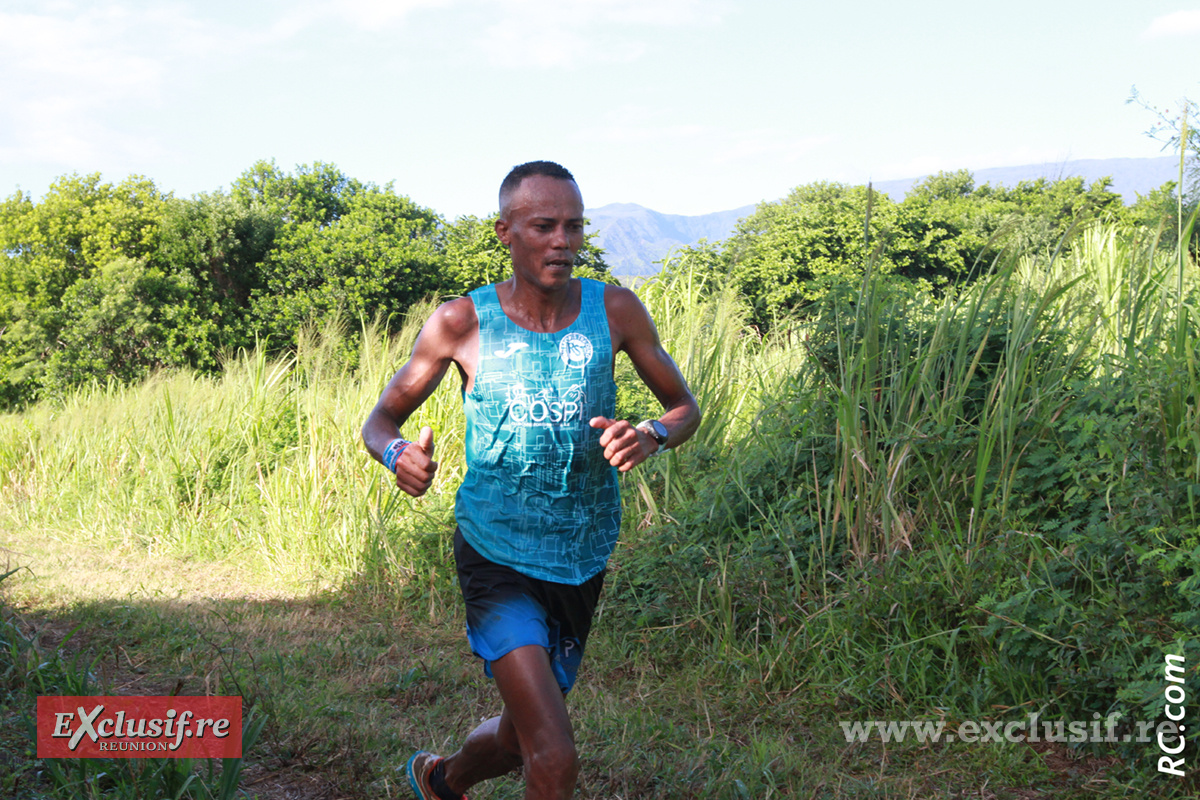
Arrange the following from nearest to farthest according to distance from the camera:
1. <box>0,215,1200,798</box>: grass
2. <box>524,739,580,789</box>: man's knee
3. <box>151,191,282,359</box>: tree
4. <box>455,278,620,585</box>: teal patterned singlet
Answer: <box>524,739,580,789</box>: man's knee, <box>455,278,620,585</box>: teal patterned singlet, <box>0,215,1200,798</box>: grass, <box>151,191,282,359</box>: tree

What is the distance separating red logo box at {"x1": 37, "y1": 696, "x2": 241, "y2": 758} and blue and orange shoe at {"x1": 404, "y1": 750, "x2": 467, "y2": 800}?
0.56 meters

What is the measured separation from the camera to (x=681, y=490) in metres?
5.63

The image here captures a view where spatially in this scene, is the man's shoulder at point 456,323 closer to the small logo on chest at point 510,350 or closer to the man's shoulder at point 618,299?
the small logo on chest at point 510,350

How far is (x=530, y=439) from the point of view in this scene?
2.54 metres

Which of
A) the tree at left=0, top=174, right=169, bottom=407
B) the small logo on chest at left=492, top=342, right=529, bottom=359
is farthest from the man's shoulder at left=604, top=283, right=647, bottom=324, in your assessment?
the tree at left=0, top=174, right=169, bottom=407

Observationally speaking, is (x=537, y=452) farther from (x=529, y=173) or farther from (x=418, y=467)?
(x=529, y=173)

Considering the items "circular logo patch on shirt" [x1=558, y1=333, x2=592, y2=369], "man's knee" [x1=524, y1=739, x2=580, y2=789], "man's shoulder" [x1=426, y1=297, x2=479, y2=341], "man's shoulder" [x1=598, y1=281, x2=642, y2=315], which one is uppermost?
"man's shoulder" [x1=598, y1=281, x2=642, y2=315]

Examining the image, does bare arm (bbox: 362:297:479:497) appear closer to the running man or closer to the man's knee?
the running man

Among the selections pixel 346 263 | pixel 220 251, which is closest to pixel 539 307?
pixel 346 263

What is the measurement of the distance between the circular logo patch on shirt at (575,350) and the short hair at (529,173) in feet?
1.51

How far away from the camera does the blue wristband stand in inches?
97.3

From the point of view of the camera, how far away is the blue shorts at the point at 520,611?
242cm

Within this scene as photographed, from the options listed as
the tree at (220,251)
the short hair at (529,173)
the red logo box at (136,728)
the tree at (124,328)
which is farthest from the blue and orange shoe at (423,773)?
the tree at (220,251)

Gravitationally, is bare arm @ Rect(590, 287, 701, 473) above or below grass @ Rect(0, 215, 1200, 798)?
above
